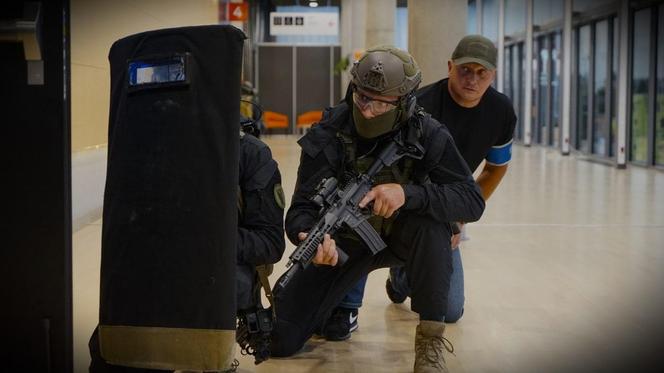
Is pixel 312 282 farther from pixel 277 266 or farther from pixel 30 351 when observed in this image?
pixel 277 266

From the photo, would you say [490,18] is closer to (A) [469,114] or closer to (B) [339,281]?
(A) [469,114]

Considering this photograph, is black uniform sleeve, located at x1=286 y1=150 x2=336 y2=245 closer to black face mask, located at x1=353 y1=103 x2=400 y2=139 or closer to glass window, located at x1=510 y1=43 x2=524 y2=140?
black face mask, located at x1=353 y1=103 x2=400 y2=139

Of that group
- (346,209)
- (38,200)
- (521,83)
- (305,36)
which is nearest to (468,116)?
(346,209)

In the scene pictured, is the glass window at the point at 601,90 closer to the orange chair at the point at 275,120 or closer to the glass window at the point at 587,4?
the glass window at the point at 587,4

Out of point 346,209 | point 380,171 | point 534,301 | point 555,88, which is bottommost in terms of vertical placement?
point 534,301

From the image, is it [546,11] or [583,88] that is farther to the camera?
[546,11]

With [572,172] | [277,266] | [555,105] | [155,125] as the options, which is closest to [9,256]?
[155,125]

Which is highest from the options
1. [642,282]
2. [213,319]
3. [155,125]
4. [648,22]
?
[648,22]

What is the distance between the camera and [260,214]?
2.30 metres

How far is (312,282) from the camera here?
9.59 ft

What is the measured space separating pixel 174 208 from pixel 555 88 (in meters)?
15.7

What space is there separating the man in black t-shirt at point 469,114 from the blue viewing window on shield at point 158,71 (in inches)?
64.3

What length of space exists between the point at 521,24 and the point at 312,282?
54.9 feet

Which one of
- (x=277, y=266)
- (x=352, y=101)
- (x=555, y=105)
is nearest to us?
(x=352, y=101)
